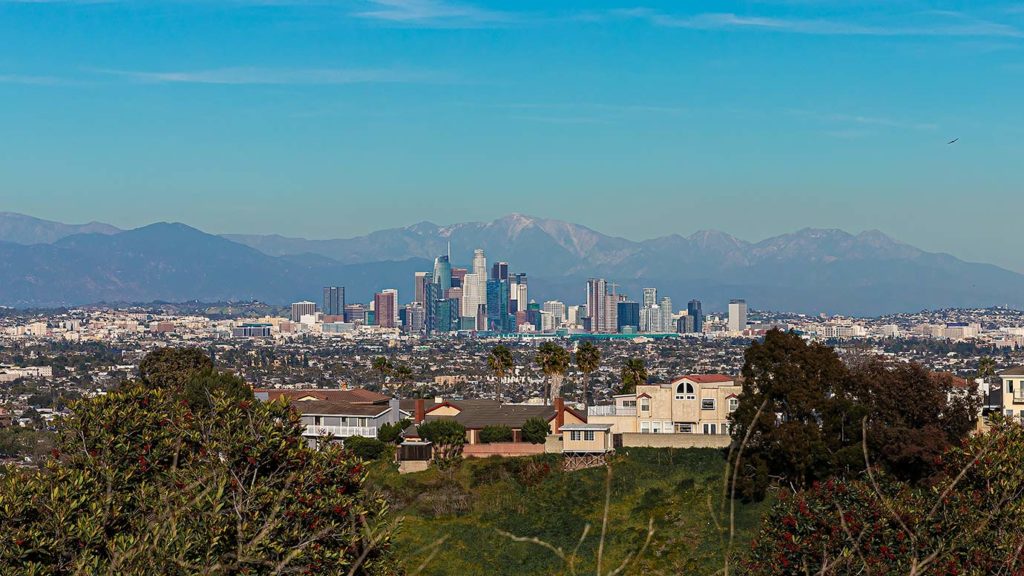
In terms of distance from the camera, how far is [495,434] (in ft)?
174

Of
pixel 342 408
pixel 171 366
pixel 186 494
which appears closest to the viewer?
pixel 186 494

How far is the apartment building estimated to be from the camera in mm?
55781

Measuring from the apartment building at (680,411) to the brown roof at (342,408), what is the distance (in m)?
9.18

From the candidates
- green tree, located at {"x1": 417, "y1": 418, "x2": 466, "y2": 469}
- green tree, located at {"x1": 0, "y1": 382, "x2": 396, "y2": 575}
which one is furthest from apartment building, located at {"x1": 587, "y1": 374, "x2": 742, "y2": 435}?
green tree, located at {"x1": 0, "y1": 382, "x2": 396, "y2": 575}

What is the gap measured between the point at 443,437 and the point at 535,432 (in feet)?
11.2

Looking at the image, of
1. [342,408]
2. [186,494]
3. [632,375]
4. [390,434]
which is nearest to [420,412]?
[342,408]

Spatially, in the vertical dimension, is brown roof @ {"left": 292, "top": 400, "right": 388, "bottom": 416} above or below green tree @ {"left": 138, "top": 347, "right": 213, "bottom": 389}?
below

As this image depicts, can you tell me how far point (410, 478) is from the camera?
160 ft

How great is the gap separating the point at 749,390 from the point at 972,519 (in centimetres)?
2094

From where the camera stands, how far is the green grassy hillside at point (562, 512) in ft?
124

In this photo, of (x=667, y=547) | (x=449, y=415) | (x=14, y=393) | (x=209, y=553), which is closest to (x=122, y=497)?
(x=209, y=553)

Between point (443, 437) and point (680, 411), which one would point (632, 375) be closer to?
point (680, 411)

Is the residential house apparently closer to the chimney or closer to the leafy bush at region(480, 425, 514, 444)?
the chimney

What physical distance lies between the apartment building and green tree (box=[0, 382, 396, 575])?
33051 mm
